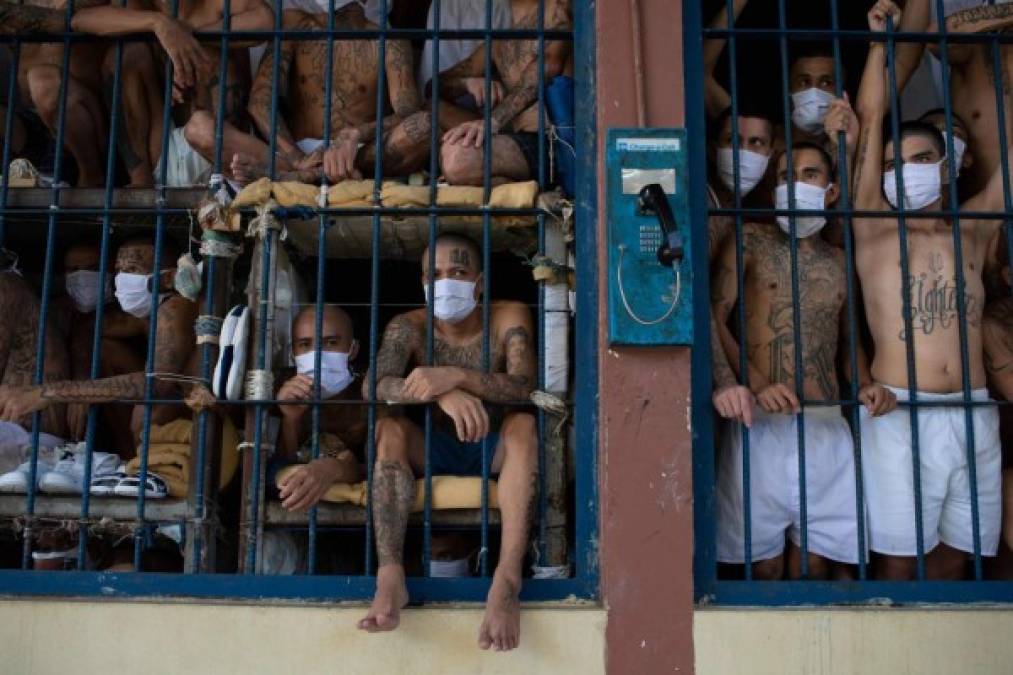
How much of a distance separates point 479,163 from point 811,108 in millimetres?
1585

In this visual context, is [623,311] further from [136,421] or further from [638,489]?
[136,421]

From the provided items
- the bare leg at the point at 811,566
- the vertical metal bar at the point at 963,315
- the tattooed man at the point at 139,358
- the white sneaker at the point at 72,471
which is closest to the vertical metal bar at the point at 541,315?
the bare leg at the point at 811,566

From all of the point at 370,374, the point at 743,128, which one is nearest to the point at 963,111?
the point at 743,128

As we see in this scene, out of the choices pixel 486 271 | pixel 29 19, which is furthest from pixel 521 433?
pixel 29 19

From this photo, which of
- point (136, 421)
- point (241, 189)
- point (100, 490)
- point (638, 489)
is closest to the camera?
point (638, 489)

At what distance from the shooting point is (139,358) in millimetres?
5254

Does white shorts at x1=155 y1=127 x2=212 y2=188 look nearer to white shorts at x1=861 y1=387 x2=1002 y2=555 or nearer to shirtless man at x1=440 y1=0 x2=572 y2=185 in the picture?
shirtless man at x1=440 y1=0 x2=572 y2=185

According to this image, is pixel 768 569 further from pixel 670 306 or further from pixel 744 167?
pixel 744 167

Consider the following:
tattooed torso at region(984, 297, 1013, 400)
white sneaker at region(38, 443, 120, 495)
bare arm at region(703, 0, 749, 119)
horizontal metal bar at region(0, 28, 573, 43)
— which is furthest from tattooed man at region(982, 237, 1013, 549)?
white sneaker at region(38, 443, 120, 495)

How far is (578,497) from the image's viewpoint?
4.04m

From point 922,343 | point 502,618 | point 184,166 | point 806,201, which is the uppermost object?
point 184,166

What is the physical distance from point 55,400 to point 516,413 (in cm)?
178

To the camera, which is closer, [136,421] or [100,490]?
[100,490]

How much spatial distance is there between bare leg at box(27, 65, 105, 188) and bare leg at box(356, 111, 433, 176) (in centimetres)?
136
